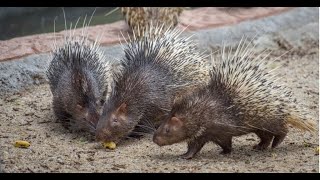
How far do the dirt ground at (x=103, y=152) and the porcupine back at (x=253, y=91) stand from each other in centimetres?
25

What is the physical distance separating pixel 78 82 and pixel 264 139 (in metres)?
1.35

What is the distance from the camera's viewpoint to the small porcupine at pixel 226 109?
13.7ft

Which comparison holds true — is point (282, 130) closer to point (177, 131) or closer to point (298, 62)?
point (177, 131)

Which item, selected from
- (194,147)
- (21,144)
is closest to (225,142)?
(194,147)

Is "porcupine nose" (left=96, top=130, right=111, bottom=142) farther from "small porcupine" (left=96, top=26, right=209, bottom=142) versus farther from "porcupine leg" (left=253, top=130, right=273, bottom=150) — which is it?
"porcupine leg" (left=253, top=130, right=273, bottom=150)

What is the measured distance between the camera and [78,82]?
186 inches

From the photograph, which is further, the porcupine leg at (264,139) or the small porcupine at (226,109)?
the porcupine leg at (264,139)

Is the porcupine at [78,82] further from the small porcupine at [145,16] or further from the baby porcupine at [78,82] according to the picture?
the small porcupine at [145,16]

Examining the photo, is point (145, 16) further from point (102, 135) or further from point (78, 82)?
point (102, 135)

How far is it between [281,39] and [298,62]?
1.30 feet

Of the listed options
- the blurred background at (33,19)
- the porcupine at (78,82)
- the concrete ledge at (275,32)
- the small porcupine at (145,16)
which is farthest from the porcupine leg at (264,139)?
the small porcupine at (145,16)

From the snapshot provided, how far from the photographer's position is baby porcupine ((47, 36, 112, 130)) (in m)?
4.69

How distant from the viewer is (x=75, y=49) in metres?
5.08

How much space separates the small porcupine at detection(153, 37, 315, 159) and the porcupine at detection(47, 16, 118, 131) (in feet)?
2.20
